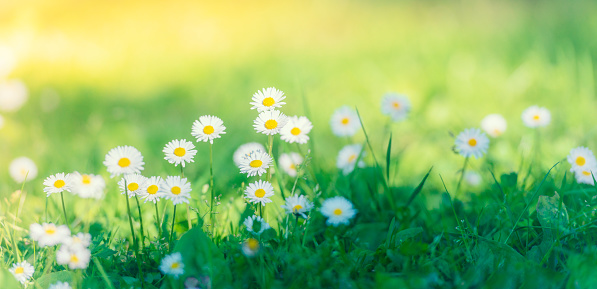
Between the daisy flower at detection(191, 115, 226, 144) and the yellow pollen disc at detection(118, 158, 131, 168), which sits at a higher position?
the daisy flower at detection(191, 115, 226, 144)

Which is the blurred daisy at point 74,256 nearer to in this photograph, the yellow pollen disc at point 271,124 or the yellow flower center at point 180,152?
the yellow flower center at point 180,152

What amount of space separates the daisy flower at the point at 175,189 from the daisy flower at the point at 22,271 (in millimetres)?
355

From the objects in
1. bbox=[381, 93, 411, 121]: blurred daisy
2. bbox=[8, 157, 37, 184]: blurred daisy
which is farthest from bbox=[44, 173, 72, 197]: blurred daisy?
bbox=[381, 93, 411, 121]: blurred daisy

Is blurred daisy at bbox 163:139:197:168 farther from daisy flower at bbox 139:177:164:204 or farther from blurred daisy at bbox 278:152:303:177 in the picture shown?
blurred daisy at bbox 278:152:303:177

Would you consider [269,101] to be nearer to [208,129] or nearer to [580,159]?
[208,129]

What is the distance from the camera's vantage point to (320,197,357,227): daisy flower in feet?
4.47

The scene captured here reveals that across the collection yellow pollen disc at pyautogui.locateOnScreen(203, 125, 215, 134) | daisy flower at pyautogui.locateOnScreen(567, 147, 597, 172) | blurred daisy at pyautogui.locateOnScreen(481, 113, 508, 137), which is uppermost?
blurred daisy at pyautogui.locateOnScreen(481, 113, 508, 137)

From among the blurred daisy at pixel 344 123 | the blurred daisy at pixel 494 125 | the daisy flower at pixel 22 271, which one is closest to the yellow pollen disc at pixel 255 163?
the daisy flower at pixel 22 271

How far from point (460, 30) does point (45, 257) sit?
13.0ft

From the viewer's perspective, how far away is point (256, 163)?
1259 millimetres

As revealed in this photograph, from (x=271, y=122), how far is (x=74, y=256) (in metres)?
0.54

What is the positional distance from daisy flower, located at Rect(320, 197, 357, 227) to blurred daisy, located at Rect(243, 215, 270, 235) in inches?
7.0

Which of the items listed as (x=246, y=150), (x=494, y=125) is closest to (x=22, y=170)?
(x=246, y=150)

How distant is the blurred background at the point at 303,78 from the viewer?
2.37 metres
